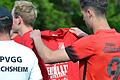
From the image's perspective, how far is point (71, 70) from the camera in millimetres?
5484

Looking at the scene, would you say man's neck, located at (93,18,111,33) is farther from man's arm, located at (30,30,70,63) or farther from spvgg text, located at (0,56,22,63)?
spvgg text, located at (0,56,22,63)

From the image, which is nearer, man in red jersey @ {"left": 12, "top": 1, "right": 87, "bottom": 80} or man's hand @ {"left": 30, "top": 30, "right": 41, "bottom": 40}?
man's hand @ {"left": 30, "top": 30, "right": 41, "bottom": 40}

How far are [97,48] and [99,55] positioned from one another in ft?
0.19

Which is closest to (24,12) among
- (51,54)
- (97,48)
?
(51,54)

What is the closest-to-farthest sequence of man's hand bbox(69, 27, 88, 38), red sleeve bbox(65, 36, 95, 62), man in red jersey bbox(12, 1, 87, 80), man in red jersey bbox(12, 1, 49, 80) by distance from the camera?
red sleeve bbox(65, 36, 95, 62), man's hand bbox(69, 27, 88, 38), man in red jersey bbox(12, 1, 87, 80), man in red jersey bbox(12, 1, 49, 80)

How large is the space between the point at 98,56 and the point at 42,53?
49 cm

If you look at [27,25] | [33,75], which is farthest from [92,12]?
[27,25]

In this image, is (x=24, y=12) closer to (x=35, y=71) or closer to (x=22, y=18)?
(x=22, y=18)

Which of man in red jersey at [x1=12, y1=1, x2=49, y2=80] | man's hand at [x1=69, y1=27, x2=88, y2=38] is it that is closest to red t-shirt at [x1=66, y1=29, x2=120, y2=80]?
man's hand at [x1=69, y1=27, x2=88, y2=38]

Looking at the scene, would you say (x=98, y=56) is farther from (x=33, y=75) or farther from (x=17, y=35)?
(x=17, y=35)

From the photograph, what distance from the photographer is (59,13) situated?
54.0 ft

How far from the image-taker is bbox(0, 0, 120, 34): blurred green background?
15126 mm

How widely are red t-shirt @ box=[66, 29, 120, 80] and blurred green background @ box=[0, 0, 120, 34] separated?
9.22 metres

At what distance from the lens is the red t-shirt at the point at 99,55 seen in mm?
4547
